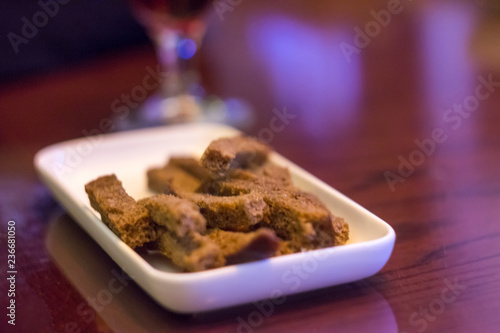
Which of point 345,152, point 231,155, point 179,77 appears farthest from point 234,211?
point 179,77

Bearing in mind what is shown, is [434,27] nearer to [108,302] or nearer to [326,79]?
[326,79]

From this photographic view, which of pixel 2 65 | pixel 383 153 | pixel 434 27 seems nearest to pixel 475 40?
pixel 434 27

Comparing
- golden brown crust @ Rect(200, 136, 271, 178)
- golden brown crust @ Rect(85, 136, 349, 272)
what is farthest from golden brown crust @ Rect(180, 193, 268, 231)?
golden brown crust @ Rect(200, 136, 271, 178)

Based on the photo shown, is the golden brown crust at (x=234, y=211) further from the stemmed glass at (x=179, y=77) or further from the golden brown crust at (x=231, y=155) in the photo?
the stemmed glass at (x=179, y=77)

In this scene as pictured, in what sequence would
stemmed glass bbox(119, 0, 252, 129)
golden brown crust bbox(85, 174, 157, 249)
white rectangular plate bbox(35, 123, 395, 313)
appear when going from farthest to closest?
stemmed glass bbox(119, 0, 252, 129) < golden brown crust bbox(85, 174, 157, 249) < white rectangular plate bbox(35, 123, 395, 313)

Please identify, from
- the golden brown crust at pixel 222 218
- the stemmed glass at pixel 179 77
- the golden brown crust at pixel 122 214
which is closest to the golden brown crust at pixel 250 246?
the golden brown crust at pixel 222 218

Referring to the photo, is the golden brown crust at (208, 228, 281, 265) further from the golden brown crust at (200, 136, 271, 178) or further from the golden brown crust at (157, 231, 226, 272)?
the golden brown crust at (200, 136, 271, 178)

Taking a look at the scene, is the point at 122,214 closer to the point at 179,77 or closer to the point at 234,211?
the point at 234,211
